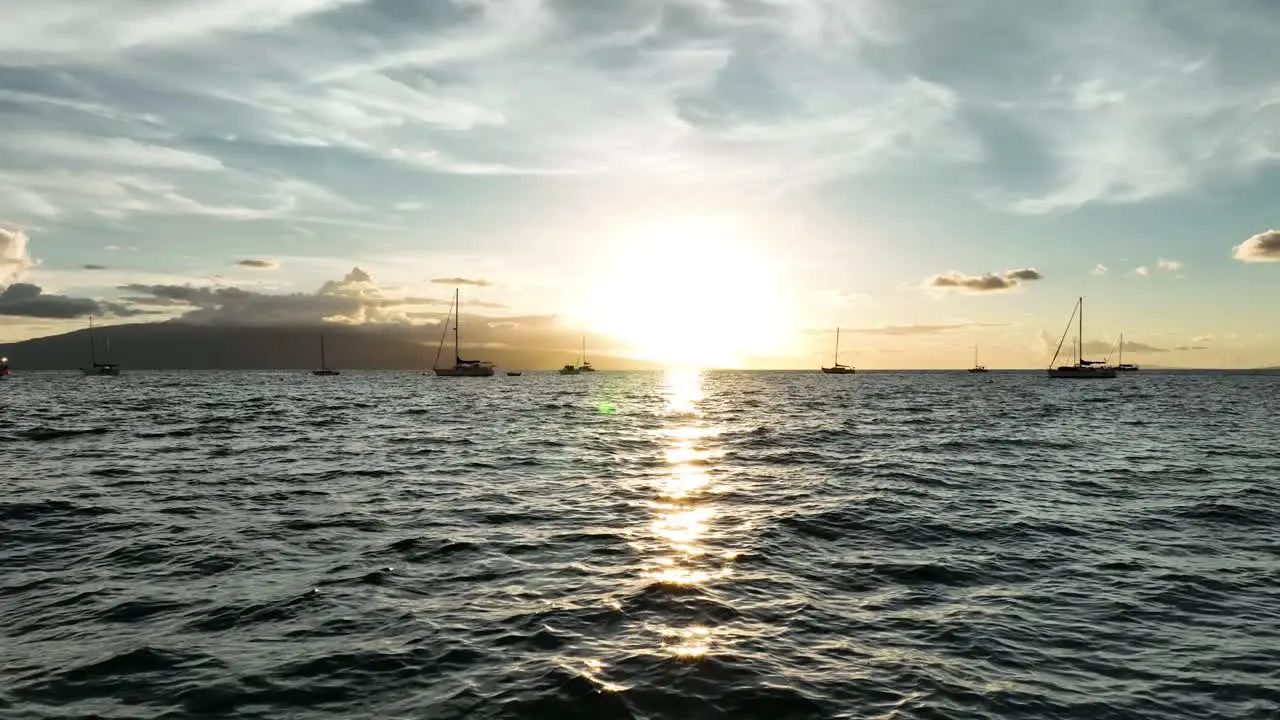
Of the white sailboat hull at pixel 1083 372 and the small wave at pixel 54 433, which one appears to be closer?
A: the small wave at pixel 54 433

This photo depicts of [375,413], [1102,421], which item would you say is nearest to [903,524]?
[1102,421]

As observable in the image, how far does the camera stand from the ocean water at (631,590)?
29.2 feet

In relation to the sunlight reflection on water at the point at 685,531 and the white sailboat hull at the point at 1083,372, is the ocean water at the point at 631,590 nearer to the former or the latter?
the sunlight reflection on water at the point at 685,531

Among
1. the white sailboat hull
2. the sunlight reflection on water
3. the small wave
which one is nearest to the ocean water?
the sunlight reflection on water

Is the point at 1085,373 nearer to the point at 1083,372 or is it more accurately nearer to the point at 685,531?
the point at 1083,372

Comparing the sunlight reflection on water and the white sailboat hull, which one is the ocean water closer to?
the sunlight reflection on water

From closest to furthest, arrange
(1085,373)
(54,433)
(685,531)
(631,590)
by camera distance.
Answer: (631,590) → (685,531) → (54,433) → (1085,373)

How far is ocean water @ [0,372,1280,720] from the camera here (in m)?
8.90

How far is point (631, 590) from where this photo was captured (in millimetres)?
13070

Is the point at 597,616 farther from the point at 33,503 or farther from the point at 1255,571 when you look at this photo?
the point at 33,503

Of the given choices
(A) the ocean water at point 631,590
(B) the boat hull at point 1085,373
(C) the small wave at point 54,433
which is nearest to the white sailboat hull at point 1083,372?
(B) the boat hull at point 1085,373

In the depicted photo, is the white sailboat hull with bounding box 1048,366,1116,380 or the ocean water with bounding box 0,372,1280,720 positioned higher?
the white sailboat hull with bounding box 1048,366,1116,380

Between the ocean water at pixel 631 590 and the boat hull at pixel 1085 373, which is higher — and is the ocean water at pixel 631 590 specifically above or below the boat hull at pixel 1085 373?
below

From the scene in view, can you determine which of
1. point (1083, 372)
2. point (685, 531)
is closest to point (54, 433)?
point (685, 531)
